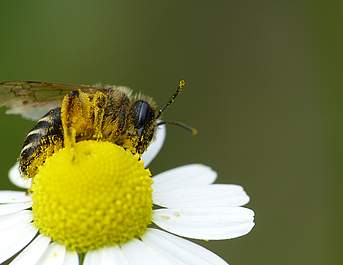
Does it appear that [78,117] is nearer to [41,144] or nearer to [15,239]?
[41,144]

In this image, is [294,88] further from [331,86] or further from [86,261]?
[86,261]

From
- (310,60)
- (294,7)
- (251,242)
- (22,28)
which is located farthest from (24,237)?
(294,7)

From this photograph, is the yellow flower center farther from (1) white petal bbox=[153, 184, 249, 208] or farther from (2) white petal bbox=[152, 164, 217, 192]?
(2) white petal bbox=[152, 164, 217, 192]

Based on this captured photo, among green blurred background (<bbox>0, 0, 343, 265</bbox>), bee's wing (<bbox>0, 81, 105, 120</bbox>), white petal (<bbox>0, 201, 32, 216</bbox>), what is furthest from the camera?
green blurred background (<bbox>0, 0, 343, 265</bbox>)

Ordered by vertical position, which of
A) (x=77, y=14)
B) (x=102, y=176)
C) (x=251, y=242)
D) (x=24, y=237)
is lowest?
(x=251, y=242)

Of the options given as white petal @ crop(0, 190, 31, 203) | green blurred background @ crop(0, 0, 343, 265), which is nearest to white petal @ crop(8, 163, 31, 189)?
white petal @ crop(0, 190, 31, 203)
